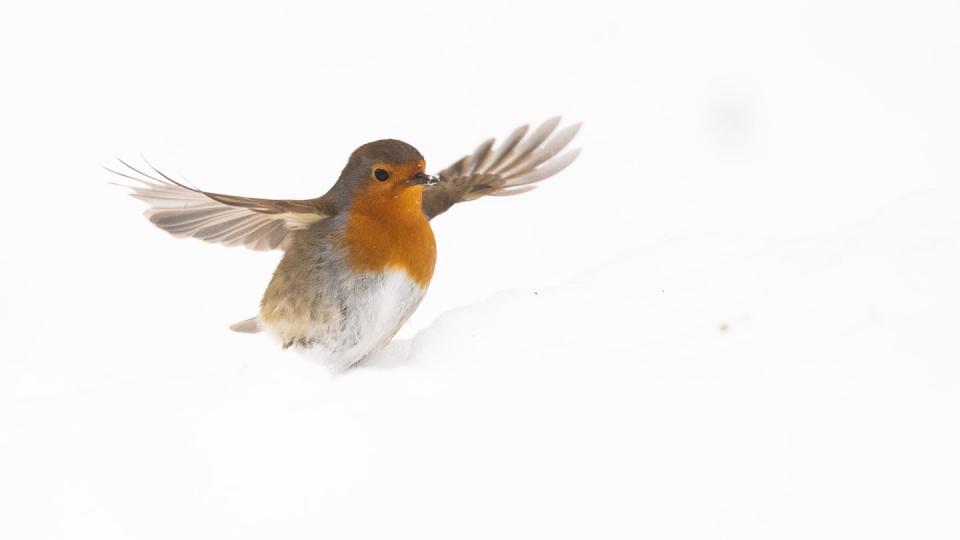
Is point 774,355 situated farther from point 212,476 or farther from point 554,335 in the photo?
point 212,476

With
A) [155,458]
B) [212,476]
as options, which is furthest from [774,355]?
[155,458]

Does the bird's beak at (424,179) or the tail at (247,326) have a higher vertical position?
the bird's beak at (424,179)

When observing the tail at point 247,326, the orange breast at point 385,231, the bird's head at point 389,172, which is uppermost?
the bird's head at point 389,172

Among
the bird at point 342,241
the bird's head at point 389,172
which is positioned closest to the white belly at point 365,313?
the bird at point 342,241

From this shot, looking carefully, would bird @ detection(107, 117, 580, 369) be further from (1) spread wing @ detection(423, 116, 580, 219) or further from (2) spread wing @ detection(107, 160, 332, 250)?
(1) spread wing @ detection(423, 116, 580, 219)

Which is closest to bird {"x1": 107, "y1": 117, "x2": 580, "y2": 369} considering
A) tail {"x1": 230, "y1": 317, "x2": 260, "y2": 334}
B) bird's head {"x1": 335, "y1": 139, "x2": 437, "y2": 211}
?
bird's head {"x1": 335, "y1": 139, "x2": 437, "y2": 211}

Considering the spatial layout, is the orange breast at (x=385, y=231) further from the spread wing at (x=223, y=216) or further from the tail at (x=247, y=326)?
the tail at (x=247, y=326)

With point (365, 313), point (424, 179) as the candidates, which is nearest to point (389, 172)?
point (424, 179)
